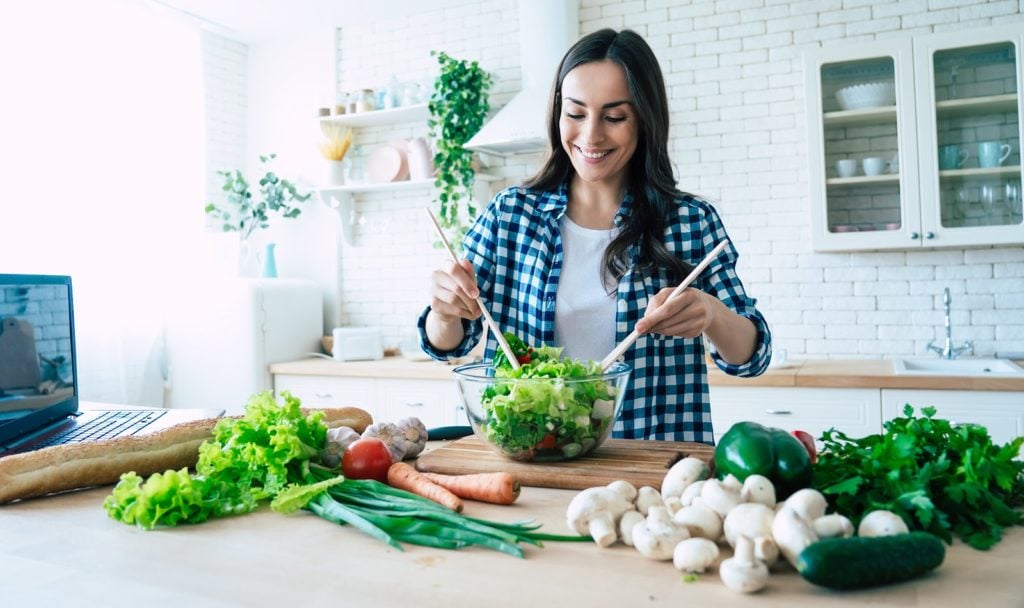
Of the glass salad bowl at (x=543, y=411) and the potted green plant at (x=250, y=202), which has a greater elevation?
the potted green plant at (x=250, y=202)

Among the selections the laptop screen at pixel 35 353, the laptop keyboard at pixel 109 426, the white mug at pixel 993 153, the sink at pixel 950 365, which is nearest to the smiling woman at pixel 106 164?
the laptop screen at pixel 35 353

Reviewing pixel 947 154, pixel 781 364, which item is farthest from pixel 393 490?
pixel 947 154

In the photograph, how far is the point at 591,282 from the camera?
6.26 ft

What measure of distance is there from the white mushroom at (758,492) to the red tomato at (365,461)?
0.63 m

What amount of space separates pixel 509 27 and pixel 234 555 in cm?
391

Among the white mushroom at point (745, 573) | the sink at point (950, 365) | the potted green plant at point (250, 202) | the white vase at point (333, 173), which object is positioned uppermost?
the white vase at point (333, 173)

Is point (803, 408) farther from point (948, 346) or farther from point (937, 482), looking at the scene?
point (937, 482)

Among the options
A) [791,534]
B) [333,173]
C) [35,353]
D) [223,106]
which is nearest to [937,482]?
[791,534]

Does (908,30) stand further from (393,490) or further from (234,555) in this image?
(234,555)

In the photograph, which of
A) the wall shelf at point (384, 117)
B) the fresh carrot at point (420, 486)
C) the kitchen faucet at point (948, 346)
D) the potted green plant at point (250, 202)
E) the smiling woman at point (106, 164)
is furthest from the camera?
the potted green plant at point (250, 202)

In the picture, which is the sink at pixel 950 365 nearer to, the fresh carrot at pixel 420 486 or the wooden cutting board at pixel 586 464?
the wooden cutting board at pixel 586 464

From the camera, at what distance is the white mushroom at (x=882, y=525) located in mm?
916

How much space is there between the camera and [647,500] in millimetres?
1090

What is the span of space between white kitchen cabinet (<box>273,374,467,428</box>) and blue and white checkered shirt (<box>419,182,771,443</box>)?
184cm
